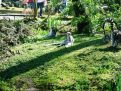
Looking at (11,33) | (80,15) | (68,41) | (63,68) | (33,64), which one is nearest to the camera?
(63,68)

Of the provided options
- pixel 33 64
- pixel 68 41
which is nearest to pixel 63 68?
pixel 33 64

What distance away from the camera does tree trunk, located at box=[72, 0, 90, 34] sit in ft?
65.0

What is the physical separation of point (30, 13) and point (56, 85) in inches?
527

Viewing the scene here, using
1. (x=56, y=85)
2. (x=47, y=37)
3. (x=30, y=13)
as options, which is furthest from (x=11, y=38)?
(x=30, y=13)

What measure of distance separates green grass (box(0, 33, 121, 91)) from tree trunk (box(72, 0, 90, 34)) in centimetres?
321

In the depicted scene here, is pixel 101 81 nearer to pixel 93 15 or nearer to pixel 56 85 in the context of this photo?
pixel 56 85

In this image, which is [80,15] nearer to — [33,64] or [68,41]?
[68,41]

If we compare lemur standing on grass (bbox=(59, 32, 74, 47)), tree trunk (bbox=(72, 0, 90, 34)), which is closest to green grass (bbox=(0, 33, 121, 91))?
lemur standing on grass (bbox=(59, 32, 74, 47))

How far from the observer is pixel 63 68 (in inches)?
557

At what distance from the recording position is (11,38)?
696 inches

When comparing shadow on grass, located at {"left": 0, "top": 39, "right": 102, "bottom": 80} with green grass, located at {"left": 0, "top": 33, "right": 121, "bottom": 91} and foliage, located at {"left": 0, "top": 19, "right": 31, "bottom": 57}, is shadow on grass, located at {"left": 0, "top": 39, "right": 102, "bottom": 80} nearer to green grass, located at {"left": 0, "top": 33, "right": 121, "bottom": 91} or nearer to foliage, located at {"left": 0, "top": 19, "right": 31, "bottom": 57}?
green grass, located at {"left": 0, "top": 33, "right": 121, "bottom": 91}

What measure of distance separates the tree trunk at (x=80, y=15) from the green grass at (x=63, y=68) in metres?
3.21

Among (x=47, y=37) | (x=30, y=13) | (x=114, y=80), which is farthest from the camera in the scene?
(x=30, y=13)

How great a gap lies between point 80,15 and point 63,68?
20.6ft
